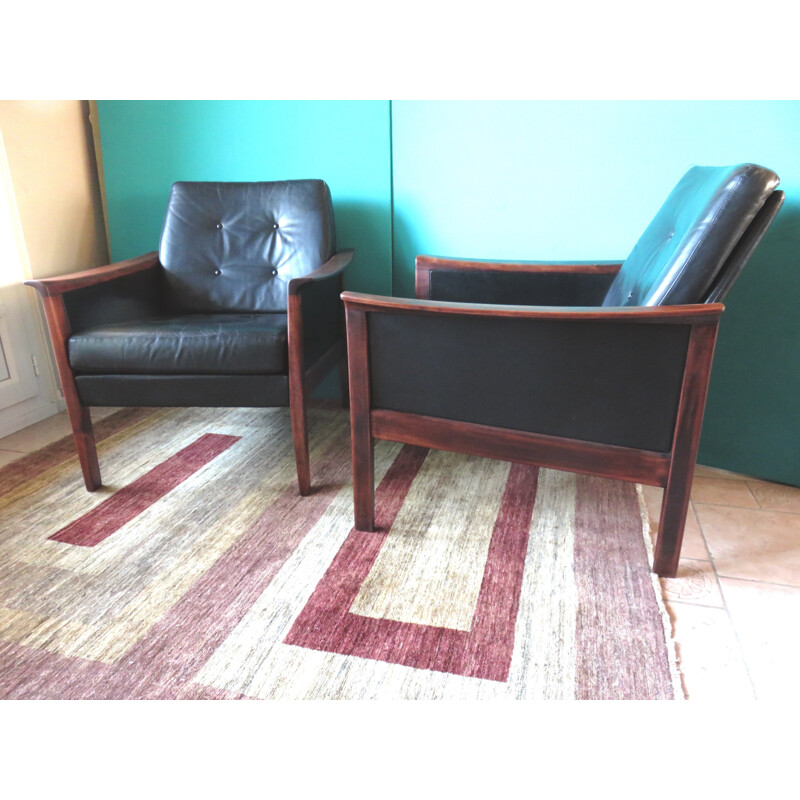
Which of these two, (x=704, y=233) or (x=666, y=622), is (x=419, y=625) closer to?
(x=666, y=622)

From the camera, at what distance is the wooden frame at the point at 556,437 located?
121 cm

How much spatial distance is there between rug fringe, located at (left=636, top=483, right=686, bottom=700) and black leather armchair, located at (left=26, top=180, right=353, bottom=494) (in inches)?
36.6

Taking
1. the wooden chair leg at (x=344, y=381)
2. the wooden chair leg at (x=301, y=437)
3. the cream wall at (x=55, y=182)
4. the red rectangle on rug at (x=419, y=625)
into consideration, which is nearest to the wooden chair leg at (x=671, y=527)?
the red rectangle on rug at (x=419, y=625)

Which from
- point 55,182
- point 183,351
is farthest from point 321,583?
point 55,182

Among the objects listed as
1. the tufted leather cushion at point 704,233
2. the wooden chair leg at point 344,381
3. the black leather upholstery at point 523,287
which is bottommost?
the wooden chair leg at point 344,381

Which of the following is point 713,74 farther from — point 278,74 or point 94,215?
point 94,215

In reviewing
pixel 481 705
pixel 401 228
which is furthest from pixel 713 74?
pixel 401 228

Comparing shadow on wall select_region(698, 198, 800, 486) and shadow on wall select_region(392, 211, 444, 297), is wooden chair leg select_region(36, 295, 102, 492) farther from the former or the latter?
shadow on wall select_region(698, 198, 800, 486)

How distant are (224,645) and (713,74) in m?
1.25

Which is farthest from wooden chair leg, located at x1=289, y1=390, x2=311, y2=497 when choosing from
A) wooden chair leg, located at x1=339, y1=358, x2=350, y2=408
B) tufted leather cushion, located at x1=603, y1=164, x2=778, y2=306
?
tufted leather cushion, located at x1=603, y1=164, x2=778, y2=306

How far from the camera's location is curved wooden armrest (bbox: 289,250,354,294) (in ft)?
5.20

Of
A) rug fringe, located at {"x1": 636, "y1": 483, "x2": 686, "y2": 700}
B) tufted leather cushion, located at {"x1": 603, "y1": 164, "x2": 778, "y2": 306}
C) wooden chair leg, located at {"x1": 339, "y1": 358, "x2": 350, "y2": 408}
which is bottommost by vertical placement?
rug fringe, located at {"x1": 636, "y1": 483, "x2": 686, "y2": 700}

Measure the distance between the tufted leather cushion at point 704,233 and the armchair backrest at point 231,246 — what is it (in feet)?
3.72

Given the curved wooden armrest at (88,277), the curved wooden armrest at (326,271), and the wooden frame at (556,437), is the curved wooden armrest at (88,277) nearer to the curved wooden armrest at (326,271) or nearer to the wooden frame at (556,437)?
the curved wooden armrest at (326,271)
